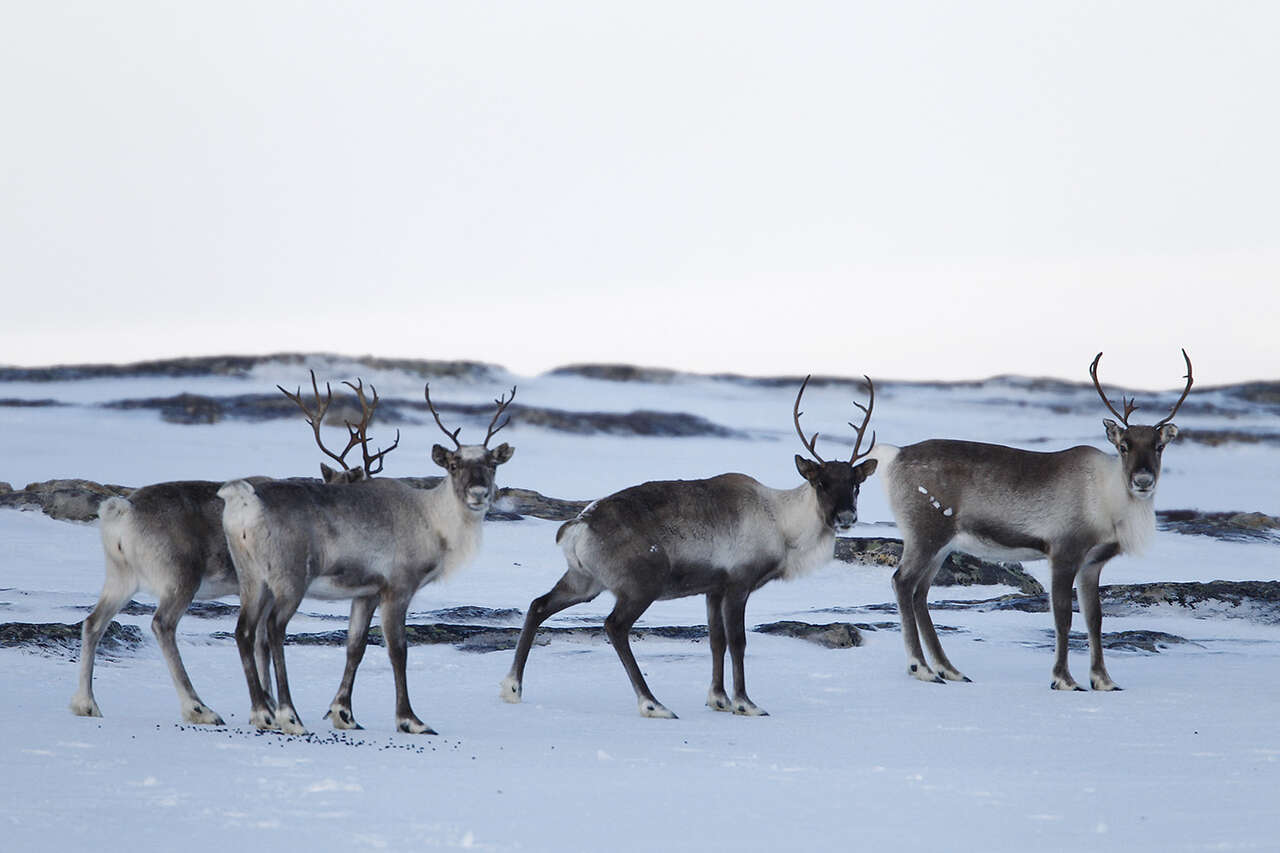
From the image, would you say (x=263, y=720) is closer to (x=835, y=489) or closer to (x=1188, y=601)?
(x=835, y=489)

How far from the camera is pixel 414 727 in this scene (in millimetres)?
7953

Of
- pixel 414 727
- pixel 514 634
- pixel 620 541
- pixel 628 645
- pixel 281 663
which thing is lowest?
pixel 514 634

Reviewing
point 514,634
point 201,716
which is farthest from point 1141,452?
point 201,716

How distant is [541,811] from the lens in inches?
237

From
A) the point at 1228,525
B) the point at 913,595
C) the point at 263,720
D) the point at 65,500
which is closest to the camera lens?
the point at 263,720

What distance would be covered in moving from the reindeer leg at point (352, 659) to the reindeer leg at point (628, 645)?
4.87 feet

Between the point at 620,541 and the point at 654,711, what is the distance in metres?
1.11

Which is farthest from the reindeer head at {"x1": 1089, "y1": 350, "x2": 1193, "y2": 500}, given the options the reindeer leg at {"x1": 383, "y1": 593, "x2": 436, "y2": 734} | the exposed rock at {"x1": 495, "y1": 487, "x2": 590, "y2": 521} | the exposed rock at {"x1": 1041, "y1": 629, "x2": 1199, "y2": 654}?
the exposed rock at {"x1": 495, "y1": 487, "x2": 590, "y2": 521}

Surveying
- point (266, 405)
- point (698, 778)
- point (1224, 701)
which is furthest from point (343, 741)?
point (266, 405)

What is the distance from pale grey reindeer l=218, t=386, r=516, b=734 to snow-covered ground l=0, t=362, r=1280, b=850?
1.40 feet

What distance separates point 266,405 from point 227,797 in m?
25.7

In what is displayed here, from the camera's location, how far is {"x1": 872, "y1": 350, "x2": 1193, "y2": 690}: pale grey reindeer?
1057 cm

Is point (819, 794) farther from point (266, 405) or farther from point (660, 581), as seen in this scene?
point (266, 405)

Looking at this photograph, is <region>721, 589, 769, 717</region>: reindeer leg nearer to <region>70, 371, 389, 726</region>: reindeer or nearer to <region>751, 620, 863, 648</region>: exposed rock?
<region>751, 620, 863, 648</region>: exposed rock
